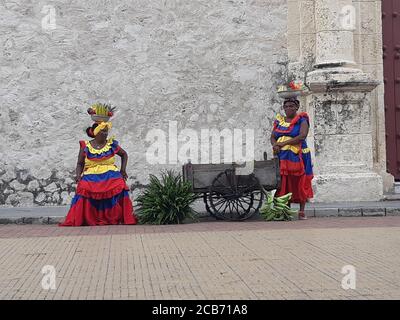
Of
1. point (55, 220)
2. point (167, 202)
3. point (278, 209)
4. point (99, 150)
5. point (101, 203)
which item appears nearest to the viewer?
point (167, 202)

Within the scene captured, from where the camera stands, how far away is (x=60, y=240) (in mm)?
8695

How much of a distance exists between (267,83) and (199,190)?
389 cm

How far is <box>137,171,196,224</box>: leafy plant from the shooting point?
10820mm

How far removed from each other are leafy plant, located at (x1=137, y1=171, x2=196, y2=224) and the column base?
3.13m

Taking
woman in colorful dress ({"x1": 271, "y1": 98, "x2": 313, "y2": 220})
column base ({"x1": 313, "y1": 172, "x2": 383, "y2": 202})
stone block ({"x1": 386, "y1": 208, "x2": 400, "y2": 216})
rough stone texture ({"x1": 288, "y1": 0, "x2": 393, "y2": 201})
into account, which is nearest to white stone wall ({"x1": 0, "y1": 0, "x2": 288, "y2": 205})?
rough stone texture ({"x1": 288, "y1": 0, "x2": 393, "y2": 201})

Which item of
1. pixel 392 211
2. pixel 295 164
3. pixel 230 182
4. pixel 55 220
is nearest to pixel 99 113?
pixel 55 220

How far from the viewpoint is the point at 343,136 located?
13.2m

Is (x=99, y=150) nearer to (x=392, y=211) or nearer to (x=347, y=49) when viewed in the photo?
(x=392, y=211)

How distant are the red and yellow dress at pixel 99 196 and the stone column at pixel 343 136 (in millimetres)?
4027

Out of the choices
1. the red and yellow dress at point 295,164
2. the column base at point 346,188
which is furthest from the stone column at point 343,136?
the red and yellow dress at point 295,164

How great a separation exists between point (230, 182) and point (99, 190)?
2.08 metres

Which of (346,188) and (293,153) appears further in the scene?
(346,188)

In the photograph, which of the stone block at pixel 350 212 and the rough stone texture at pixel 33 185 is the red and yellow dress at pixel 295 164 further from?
the rough stone texture at pixel 33 185
